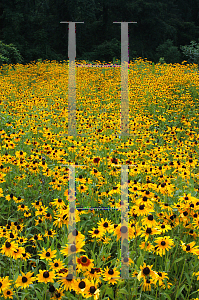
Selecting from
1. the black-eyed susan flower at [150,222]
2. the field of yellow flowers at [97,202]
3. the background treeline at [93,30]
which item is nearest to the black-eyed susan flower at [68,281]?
the field of yellow flowers at [97,202]

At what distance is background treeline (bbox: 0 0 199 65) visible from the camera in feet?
57.7

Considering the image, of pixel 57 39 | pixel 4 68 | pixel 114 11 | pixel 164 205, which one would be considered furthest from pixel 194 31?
pixel 164 205

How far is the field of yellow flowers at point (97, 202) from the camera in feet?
5.13

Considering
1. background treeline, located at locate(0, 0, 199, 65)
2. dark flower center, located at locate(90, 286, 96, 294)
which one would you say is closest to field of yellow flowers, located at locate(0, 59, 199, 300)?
dark flower center, located at locate(90, 286, 96, 294)

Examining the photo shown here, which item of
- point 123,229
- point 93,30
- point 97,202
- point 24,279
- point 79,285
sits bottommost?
point 97,202

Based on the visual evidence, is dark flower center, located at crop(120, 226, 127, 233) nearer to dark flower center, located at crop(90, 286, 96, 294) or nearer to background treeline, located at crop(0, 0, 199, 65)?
dark flower center, located at crop(90, 286, 96, 294)

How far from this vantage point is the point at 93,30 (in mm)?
20188

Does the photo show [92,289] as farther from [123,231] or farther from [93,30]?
[93,30]

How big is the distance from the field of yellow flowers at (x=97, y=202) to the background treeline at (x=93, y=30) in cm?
963

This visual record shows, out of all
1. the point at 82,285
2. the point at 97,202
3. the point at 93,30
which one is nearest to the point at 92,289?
the point at 82,285

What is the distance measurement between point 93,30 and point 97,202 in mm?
19857

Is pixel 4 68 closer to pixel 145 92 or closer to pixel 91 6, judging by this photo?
pixel 145 92

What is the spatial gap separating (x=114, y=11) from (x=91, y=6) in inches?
115

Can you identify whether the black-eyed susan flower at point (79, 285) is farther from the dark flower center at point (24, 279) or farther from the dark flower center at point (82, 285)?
the dark flower center at point (24, 279)
